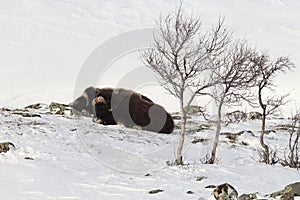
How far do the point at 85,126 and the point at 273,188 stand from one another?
35.5ft

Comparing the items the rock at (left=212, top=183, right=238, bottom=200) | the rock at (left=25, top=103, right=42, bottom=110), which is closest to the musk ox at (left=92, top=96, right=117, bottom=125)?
the rock at (left=25, top=103, right=42, bottom=110)

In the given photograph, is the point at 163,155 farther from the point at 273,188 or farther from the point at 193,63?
the point at 273,188

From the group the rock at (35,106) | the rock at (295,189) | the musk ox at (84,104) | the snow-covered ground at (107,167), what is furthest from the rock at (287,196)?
the rock at (35,106)

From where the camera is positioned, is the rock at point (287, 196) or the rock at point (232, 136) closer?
the rock at point (287, 196)

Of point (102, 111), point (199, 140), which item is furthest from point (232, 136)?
point (102, 111)

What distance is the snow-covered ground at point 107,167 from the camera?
31.7 ft

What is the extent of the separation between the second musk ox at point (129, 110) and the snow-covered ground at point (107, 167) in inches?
91.5

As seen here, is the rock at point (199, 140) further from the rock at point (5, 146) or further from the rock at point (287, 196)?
the rock at point (287, 196)

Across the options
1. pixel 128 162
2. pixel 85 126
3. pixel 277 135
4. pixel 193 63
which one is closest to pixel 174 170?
pixel 128 162

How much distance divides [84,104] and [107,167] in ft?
37.8

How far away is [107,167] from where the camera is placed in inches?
489

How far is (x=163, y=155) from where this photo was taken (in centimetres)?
1546

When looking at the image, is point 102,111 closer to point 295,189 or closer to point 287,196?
point 295,189

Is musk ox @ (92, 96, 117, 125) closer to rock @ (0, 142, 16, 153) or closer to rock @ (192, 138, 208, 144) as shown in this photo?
rock @ (192, 138, 208, 144)
